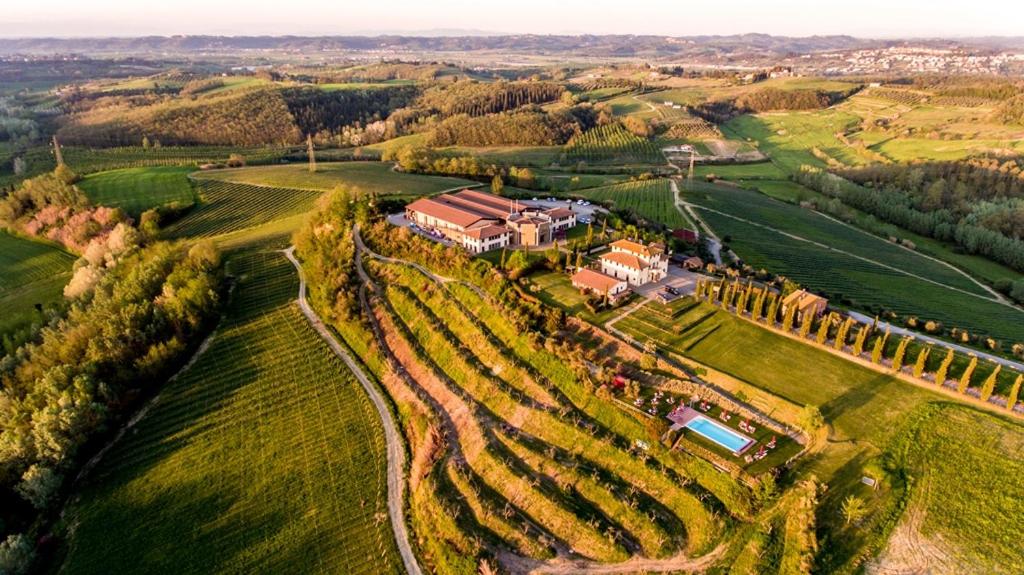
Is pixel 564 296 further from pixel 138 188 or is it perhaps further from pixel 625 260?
pixel 138 188

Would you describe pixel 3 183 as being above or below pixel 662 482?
above

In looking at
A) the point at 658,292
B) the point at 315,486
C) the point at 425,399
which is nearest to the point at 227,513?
the point at 315,486

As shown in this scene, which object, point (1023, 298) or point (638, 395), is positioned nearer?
point (638, 395)

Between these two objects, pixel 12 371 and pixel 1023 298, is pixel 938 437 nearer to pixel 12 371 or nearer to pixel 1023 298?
pixel 1023 298

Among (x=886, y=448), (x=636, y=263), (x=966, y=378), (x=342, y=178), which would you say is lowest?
(x=886, y=448)

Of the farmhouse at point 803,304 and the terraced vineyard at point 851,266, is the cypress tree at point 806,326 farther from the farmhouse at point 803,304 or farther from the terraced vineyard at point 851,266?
the terraced vineyard at point 851,266

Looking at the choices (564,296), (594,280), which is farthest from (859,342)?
(564,296)

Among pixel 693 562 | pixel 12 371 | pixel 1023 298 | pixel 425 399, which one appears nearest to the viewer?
pixel 693 562

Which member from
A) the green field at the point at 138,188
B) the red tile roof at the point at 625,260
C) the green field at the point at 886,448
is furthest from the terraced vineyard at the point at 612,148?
the green field at the point at 886,448
